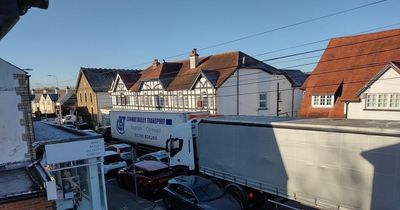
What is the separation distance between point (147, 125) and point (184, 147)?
26.8 feet

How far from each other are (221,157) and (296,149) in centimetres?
376

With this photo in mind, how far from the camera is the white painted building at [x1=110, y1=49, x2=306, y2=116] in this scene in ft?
85.6

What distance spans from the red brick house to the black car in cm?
1581

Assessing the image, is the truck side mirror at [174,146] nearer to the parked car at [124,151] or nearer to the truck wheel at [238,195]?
the truck wheel at [238,195]

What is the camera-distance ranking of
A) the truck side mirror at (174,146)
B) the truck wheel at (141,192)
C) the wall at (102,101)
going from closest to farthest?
the truck wheel at (141,192) → the truck side mirror at (174,146) → the wall at (102,101)

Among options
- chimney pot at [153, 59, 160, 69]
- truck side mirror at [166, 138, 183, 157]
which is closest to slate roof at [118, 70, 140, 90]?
chimney pot at [153, 59, 160, 69]

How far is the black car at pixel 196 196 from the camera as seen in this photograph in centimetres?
945

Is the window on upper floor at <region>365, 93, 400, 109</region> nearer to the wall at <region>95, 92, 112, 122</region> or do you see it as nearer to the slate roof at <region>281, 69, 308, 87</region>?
the slate roof at <region>281, 69, 308, 87</region>

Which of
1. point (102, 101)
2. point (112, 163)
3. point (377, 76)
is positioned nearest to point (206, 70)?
point (112, 163)

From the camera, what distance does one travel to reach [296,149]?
920 cm

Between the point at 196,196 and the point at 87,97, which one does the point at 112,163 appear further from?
the point at 87,97

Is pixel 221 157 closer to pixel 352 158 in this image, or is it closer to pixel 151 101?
pixel 352 158

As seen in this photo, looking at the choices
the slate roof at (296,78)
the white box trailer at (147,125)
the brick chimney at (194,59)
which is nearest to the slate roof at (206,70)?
the brick chimney at (194,59)

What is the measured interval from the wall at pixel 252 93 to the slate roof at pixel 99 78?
84.0ft
